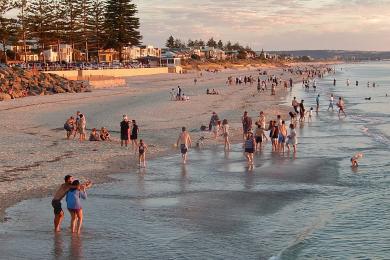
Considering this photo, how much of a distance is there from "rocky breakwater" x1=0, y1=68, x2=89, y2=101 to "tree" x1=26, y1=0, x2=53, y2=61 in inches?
655

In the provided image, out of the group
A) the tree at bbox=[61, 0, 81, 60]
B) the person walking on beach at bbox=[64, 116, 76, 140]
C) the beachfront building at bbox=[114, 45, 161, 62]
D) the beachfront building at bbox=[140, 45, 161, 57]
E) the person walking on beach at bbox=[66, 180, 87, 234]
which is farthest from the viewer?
the beachfront building at bbox=[140, 45, 161, 57]

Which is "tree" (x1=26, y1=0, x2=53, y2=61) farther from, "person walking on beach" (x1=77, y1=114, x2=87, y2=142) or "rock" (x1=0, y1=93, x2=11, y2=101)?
"person walking on beach" (x1=77, y1=114, x2=87, y2=142)

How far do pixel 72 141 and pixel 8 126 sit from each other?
→ 18.4 ft

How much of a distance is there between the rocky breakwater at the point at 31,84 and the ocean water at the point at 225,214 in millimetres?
25148

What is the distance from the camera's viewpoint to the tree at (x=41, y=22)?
204 ft

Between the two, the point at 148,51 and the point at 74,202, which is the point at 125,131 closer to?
the point at 74,202

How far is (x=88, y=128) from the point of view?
23859mm

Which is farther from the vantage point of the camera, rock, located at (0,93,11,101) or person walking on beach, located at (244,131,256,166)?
rock, located at (0,93,11,101)

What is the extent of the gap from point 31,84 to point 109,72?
21.6 m

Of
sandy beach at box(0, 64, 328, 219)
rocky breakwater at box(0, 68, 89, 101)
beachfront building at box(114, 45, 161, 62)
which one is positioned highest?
beachfront building at box(114, 45, 161, 62)

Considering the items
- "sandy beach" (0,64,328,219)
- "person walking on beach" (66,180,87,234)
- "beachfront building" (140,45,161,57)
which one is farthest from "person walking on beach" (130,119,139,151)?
"beachfront building" (140,45,161,57)

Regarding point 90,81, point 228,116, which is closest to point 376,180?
point 228,116

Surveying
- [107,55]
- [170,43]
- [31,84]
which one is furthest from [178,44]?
[31,84]

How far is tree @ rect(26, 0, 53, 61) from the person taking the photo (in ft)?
204
